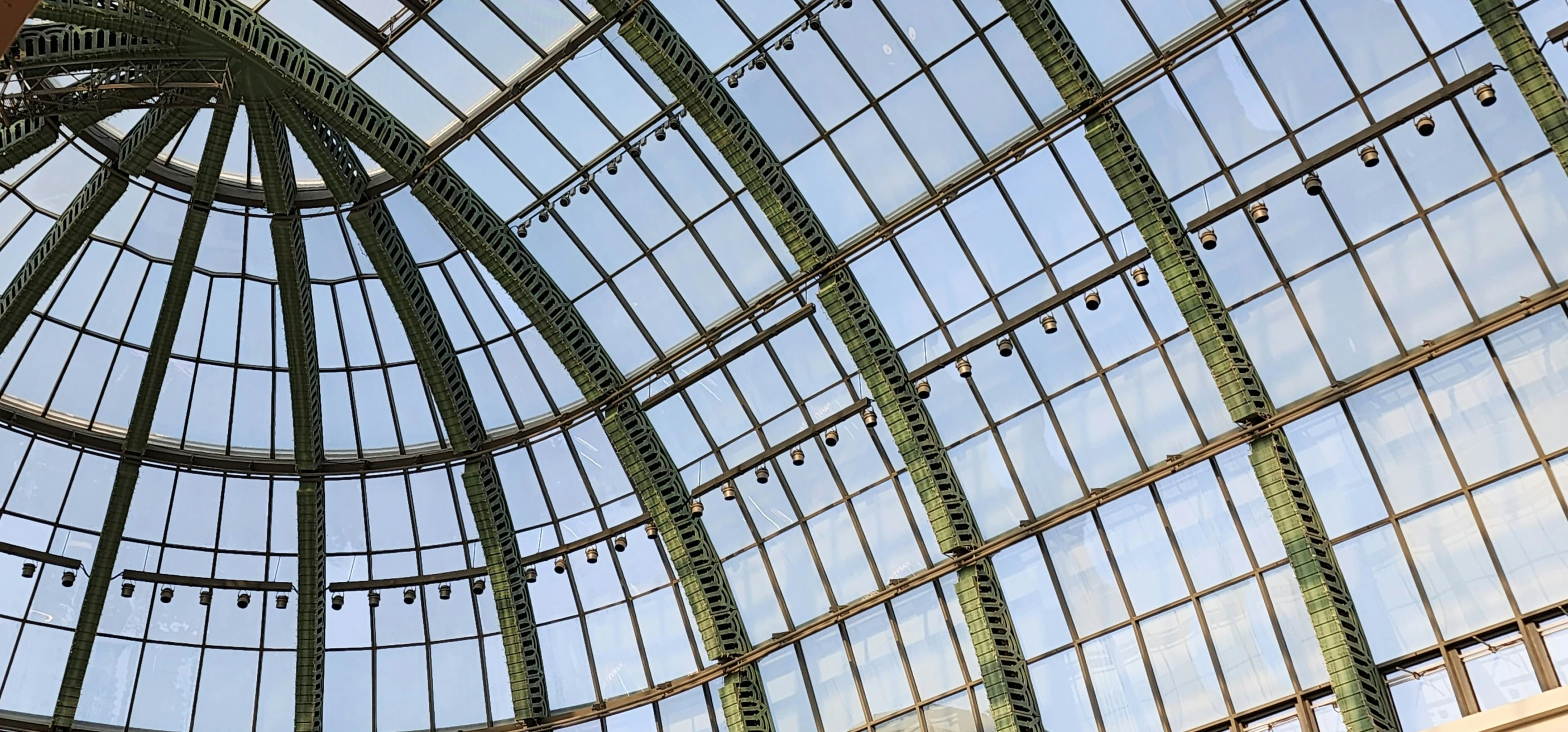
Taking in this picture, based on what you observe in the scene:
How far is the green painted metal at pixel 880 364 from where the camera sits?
81.9 ft

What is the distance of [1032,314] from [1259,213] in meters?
4.68

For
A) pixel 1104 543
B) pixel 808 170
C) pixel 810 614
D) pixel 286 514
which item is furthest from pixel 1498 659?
pixel 286 514

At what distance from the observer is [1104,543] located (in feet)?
85.3

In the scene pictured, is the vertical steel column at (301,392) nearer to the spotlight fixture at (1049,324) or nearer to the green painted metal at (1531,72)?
the spotlight fixture at (1049,324)

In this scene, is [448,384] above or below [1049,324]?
above

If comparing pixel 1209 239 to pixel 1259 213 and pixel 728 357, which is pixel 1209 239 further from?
pixel 728 357

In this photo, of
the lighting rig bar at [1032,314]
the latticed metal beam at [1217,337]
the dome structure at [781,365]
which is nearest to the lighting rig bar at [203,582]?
the dome structure at [781,365]

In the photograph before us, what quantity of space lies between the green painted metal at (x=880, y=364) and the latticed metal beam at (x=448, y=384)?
6.69 m

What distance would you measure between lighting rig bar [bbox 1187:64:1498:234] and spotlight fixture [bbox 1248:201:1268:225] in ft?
1.76

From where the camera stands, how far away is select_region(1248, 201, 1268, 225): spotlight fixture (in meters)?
23.3

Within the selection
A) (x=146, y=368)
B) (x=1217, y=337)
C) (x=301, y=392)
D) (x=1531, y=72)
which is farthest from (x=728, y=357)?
(x=1531, y=72)

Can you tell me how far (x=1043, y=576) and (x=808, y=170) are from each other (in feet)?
30.4

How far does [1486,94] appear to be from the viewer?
21.7 meters

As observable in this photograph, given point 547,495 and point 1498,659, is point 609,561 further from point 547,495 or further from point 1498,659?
point 1498,659
